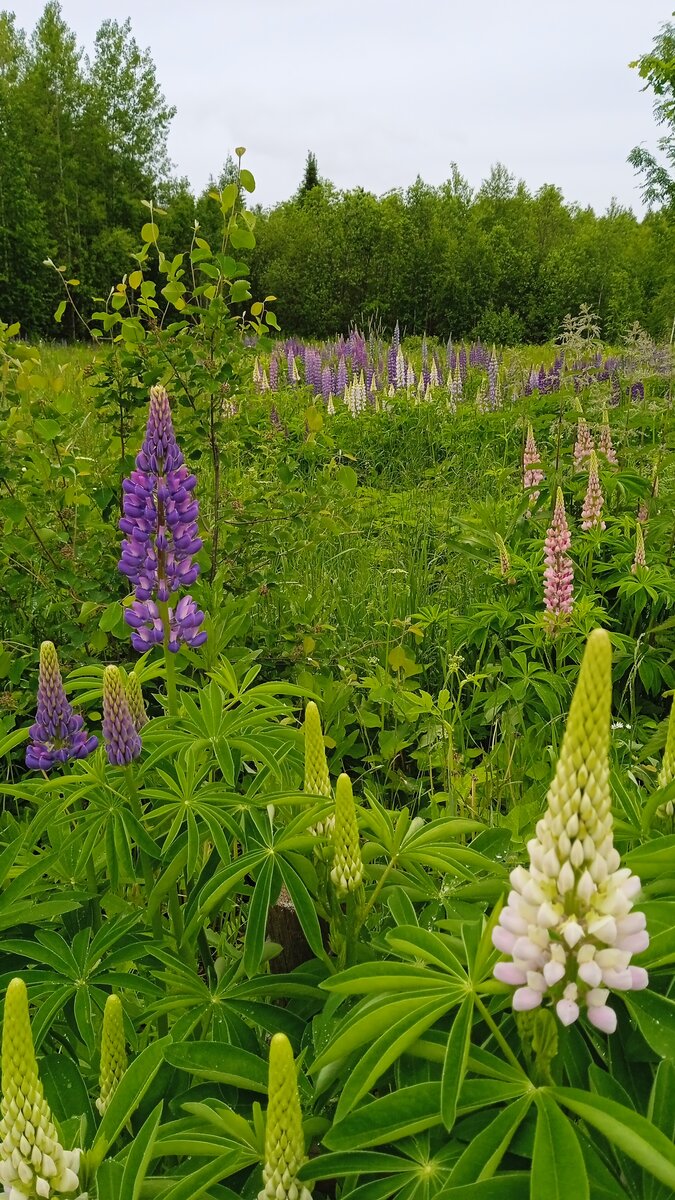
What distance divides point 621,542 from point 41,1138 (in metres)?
3.48

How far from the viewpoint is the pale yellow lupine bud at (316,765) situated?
110cm

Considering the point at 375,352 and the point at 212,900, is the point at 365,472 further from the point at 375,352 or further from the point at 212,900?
the point at 212,900

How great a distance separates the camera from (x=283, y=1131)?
2.38ft

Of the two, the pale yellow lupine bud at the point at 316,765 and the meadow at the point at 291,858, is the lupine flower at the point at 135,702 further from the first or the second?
the pale yellow lupine bud at the point at 316,765

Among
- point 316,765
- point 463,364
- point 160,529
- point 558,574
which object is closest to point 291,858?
point 316,765

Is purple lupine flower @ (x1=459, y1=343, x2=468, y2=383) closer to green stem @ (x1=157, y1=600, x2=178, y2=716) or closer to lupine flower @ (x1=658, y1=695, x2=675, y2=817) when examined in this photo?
green stem @ (x1=157, y1=600, x2=178, y2=716)

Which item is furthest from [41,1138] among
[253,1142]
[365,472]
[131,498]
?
[365,472]

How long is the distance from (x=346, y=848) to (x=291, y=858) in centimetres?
17

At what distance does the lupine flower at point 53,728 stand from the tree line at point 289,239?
19.8 metres

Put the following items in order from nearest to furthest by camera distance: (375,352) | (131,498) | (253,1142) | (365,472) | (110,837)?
1. (253,1142)
2. (110,837)
3. (131,498)
4. (365,472)
5. (375,352)

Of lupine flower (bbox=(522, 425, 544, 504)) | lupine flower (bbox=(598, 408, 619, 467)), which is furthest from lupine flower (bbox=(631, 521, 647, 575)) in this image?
lupine flower (bbox=(598, 408, 619, 467))

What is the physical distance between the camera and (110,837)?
1284 millimetres

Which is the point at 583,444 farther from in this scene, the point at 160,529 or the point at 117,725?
the point at 117,725

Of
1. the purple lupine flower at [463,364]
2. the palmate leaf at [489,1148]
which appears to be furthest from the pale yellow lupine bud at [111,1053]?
the purple lupine flower at [463,364]
